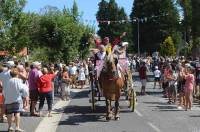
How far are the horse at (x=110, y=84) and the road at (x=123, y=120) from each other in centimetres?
39

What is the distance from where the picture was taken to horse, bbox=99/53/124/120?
17766 mm

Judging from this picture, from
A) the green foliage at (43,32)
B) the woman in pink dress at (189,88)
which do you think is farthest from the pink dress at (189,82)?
the green foliage at (43,32)

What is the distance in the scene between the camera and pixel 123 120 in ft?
58.2

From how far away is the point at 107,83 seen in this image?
59.4 feet

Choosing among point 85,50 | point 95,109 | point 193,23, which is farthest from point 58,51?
point 95,109

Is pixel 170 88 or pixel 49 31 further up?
pixel 49 31

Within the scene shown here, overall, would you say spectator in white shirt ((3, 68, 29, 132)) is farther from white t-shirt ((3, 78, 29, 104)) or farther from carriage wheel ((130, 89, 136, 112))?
carriage wheel ((130, 89, 136, 112))

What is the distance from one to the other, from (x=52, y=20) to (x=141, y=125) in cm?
2484

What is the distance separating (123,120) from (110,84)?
1.18m

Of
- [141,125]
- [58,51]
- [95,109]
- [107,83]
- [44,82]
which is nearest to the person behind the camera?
[141,125]

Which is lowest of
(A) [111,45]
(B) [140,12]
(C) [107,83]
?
(C) [107,83]

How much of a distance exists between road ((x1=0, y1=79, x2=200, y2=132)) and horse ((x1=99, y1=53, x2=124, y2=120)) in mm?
390

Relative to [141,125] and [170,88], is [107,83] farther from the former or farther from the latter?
[170,88]

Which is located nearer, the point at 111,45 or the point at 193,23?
the point at 111,45
